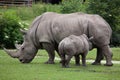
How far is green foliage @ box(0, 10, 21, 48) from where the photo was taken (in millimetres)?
31453

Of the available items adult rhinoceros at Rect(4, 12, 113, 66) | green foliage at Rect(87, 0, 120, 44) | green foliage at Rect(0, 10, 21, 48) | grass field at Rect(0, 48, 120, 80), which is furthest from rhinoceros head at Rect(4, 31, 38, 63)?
green foliage at Rect(87, 0, 120, 44)

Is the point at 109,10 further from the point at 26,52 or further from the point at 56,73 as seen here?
the point at 56,73

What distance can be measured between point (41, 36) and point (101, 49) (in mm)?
2598

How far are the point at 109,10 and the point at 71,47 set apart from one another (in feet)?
54.2

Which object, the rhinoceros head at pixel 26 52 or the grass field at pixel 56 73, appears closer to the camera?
the grass field at pixel 56 73

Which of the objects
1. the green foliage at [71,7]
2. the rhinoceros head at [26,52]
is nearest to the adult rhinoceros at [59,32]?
the rhinoceros head at [26,52]

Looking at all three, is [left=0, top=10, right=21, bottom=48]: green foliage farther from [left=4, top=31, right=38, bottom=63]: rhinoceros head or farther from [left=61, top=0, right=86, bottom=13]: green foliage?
[left=4, top=31, right=38, bottom=63]: rhinoceros head

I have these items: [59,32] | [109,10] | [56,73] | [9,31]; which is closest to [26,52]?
[59,32]

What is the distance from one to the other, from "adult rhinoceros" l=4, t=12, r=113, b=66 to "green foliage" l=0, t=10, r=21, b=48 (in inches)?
425

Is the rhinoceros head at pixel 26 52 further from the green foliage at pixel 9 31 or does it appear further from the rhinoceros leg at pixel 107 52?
the green foliage at pixel 9 31

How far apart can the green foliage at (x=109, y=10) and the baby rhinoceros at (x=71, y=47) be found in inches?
602

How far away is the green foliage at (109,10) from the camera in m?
34.0

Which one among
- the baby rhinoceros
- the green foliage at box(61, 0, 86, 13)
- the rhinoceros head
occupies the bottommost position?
the green foliage at box(61, 0, 86, 13)

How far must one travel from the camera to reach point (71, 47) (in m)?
18.3
